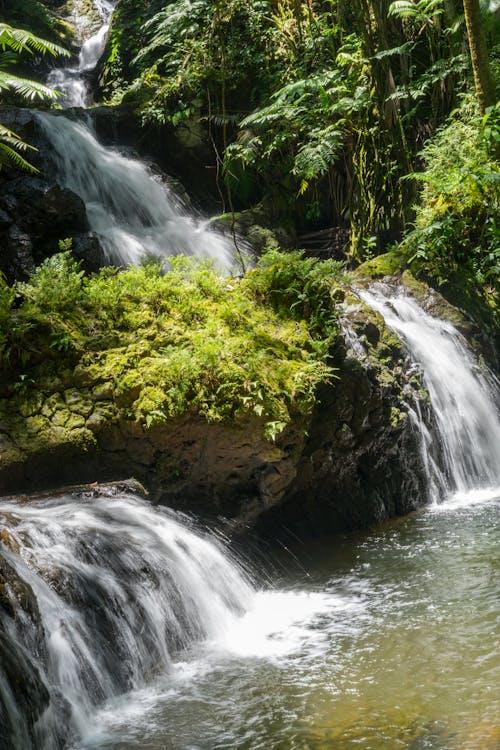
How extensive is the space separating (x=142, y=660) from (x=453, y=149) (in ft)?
31.7

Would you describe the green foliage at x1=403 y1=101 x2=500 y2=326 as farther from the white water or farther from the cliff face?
the white water

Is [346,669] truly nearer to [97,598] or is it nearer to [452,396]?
[97,598]

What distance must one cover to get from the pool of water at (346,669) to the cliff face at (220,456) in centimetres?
73

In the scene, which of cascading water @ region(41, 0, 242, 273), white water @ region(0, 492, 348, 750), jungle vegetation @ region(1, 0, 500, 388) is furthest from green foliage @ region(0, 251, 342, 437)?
cascading water @ region(41, 0, 242, 273)

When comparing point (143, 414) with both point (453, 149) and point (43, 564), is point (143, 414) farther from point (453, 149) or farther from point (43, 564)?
point (453, 149)

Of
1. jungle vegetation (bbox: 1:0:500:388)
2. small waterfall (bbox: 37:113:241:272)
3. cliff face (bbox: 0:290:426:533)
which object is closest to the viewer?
cliff face (bbox: 0:290:426:533)

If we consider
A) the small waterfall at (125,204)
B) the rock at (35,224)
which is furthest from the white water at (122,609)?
the small waterfall at (125,204)

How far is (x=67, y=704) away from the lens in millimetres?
3750

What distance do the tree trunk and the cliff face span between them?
4.61m

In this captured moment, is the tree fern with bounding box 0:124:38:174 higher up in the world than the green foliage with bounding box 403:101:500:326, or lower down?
higher up

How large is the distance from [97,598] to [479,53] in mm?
8363

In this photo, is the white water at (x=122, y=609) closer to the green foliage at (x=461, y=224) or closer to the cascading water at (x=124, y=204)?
the cascading water at (x=124, y=204)

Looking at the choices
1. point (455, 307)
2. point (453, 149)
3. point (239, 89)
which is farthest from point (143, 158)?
point (455, 307)

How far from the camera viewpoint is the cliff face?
19.6 feet
